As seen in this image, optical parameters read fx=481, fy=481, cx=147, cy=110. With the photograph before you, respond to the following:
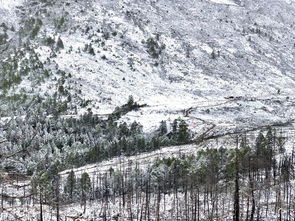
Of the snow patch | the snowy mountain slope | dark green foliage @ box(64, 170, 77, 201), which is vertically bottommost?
dark green foliage @ box(64, 170, 77, 201)

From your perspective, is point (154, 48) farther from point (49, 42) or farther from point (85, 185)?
point (85, 185)

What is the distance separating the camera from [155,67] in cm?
17675

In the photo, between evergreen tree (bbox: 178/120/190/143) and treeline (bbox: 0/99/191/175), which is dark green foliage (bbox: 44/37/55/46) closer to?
treeline (bbox: 0/99/191/175)

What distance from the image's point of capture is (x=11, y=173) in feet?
21.0

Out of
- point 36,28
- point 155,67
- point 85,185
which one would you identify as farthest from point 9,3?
point 85,185

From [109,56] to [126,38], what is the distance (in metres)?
14.3

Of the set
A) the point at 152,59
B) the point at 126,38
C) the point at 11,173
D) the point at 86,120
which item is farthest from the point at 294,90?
the point at 11,173

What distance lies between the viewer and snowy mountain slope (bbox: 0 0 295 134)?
487 feet

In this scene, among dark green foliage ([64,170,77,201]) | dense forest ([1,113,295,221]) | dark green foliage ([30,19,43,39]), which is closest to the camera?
dense forest ([1,113,295,221])

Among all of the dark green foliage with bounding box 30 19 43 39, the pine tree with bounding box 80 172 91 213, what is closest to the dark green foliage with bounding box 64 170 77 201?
the pine tree with bounding box 80 172 91 213

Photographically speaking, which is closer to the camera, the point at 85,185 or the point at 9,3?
the point at 85,185

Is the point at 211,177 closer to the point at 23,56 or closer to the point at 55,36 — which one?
the point at 23,56

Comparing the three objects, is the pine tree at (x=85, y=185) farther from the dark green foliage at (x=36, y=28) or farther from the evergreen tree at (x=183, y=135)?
the dark green foliage at (x=36, y=28)

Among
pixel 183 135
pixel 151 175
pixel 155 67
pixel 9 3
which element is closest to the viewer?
pixel 151 175
